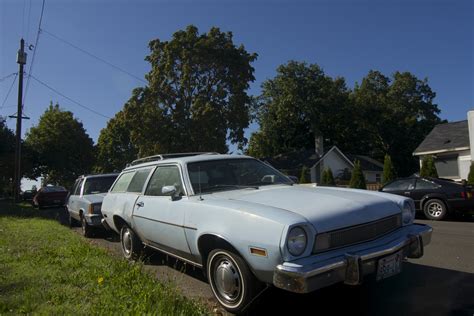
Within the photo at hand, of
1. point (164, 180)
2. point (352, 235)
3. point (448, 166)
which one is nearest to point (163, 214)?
point (164, 180)

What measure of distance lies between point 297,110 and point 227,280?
160 feet

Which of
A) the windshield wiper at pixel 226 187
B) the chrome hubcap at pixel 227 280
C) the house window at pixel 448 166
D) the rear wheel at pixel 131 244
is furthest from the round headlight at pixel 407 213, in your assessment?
the house window at pixel 448 166

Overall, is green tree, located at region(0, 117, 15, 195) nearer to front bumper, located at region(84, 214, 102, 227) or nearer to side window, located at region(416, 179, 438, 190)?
front bumper, located at region(84, 214, 102, 227)

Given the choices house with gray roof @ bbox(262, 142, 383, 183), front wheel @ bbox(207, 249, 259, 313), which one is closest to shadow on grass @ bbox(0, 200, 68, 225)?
front wheel @ bbox(207, 249, 259, 313)

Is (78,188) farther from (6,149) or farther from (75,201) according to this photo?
(6,149)

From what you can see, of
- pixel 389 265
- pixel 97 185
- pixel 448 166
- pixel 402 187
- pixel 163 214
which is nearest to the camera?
pixel 389 265

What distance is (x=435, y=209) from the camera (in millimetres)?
12227

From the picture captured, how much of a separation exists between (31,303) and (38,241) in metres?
4.71

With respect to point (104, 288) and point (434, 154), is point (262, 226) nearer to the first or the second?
point (104, 288)

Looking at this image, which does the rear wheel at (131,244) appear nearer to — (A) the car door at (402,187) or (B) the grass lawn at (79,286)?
(B) the grass lawn at (79,286)

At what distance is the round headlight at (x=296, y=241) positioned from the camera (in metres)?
3.56

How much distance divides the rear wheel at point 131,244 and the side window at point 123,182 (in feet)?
2.25

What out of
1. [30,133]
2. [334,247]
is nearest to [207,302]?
[334,247]

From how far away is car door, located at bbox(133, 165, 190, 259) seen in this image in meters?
4.89
